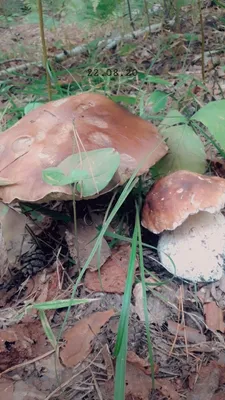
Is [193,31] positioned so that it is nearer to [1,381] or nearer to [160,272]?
[160,272]

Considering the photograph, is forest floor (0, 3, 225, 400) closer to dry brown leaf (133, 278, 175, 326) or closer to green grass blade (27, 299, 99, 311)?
dry brown leaf (133, 278, 175, 326)

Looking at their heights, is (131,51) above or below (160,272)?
above

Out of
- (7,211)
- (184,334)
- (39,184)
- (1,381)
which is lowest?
(184,334)

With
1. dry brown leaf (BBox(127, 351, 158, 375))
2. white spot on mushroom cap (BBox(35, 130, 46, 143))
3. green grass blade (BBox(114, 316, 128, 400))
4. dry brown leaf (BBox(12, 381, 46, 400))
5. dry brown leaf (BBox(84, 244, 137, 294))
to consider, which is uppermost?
white spot on mushroom cap (BBox(35, 130, 46, 143))

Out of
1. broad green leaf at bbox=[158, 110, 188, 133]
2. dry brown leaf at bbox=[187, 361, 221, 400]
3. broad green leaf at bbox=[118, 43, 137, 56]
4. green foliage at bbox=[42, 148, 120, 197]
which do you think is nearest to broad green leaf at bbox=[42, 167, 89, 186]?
green foliage at bbox=[42, 148, 120, 197]

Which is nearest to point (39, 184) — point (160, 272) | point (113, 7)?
point (160, 272)

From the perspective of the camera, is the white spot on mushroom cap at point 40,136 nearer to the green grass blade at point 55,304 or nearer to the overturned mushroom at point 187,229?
the overturned mushroom at point 187,229
